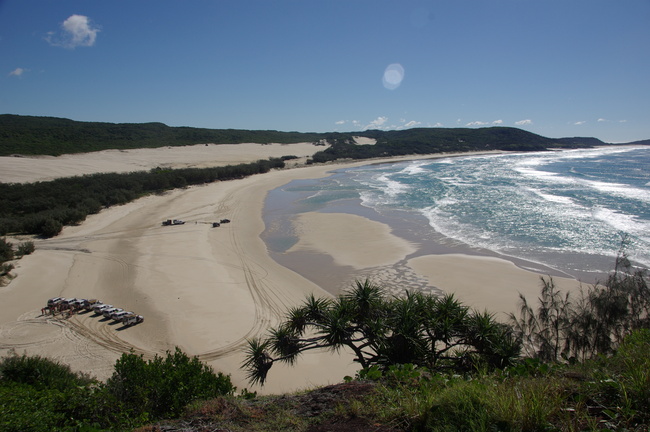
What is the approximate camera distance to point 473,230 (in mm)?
25812

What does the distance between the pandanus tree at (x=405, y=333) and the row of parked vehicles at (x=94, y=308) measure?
7.87 m

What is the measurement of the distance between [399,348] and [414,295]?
1.47 metres

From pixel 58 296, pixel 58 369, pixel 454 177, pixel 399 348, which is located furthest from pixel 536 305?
pixel 454 177

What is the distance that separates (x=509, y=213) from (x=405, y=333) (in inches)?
1041

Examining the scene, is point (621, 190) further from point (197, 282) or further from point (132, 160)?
point (132, 160)

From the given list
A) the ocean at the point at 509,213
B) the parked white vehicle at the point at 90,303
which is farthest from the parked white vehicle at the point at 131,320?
the ocean at the point at 509,213

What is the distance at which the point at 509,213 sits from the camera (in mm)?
30141

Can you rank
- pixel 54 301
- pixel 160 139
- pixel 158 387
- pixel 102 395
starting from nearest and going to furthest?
pixel 102 395 < pixel 158 387 < pixel 54 301 < pixel 160 139

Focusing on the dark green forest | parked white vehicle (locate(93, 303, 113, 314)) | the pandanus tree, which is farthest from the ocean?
the dark green forest

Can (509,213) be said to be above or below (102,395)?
below

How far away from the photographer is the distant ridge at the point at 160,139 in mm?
66062

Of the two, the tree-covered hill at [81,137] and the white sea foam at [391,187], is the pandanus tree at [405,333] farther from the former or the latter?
the tree-covered hill at [81,137]

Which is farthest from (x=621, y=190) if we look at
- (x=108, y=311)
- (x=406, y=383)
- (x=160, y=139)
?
(x=160, y=139)

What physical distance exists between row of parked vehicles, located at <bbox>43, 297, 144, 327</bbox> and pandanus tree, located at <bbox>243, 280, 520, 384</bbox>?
787 centimetres
